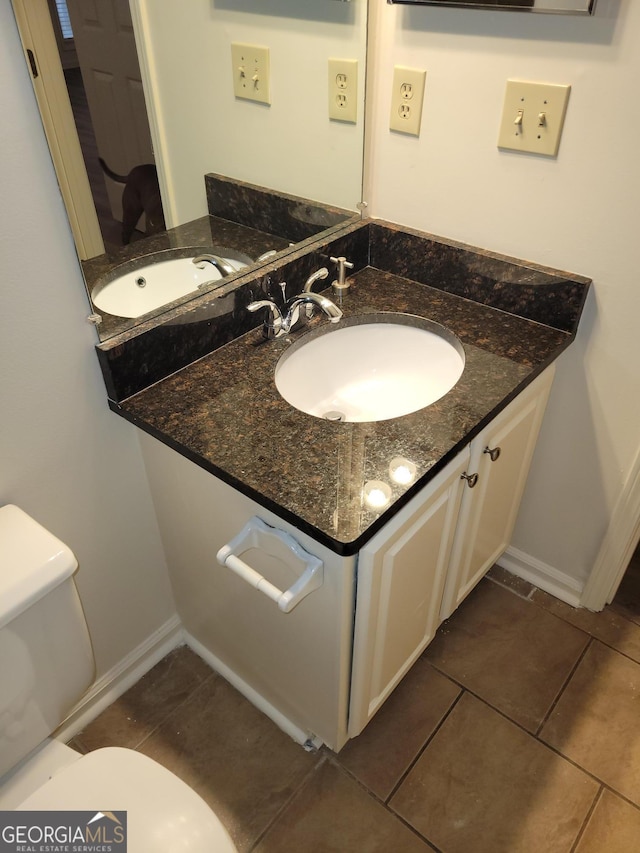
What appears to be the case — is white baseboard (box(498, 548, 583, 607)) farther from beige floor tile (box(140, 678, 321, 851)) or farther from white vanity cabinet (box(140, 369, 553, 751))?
beige floor tile (box(140, 678, 321, 851))

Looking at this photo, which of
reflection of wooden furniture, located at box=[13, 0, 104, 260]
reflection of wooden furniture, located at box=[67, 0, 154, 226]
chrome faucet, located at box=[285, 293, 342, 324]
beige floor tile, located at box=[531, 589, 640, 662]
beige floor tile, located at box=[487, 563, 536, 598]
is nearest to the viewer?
reflection of wooden furniture, located at box=[13, 0, 104, 260]

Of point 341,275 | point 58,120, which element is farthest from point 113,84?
point 341,275

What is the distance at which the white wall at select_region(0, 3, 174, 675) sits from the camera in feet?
2.80

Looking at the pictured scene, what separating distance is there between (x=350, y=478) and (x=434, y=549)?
34cm

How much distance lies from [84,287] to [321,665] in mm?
780

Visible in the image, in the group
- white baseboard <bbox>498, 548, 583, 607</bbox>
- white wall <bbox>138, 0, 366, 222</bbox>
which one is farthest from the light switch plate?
white baseboard <bbox>498, 548, 583, 607</bbox>

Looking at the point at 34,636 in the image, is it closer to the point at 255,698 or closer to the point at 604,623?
the point at 255,698

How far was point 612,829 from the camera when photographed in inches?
50.4

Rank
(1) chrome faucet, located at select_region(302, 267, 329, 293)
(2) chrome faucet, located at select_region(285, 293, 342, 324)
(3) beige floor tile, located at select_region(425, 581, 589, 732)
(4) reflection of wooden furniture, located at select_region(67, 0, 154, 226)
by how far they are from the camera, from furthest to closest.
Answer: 1. (3) beige floor tile, located at select_region(425, 581, 589, 732)
2. (1) chrome faucet, located at select_region(302, 267, 329, 293)
3. (2) chrome faucet, located at select_region(285, 293, 342, 324)
4. (4) reflection of wooden furniture, located at select_region(67, 0, 154, 226)

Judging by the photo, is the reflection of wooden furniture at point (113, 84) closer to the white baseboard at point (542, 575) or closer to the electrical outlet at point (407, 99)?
the electrical outlet at point (407, 99)

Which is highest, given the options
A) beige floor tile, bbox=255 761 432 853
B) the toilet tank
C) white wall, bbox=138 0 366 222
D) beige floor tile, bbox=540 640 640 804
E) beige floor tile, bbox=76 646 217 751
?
white wall, bbox=138 0 366 222

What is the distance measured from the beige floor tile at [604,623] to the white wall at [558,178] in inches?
10.0

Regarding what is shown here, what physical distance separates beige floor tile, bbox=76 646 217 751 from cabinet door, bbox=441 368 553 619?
0.65 m

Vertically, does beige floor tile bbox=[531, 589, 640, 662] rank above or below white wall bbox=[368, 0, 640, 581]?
below
